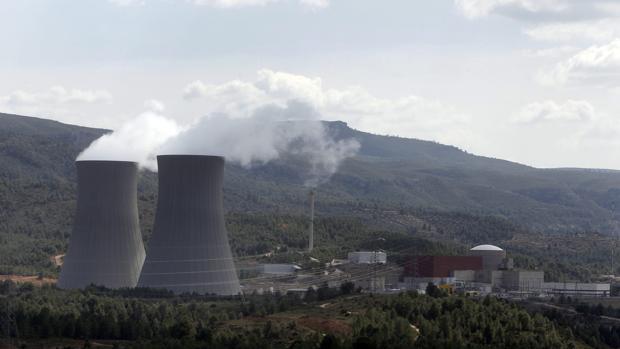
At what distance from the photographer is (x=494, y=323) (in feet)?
193

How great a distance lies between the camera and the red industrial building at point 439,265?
87.1 metres

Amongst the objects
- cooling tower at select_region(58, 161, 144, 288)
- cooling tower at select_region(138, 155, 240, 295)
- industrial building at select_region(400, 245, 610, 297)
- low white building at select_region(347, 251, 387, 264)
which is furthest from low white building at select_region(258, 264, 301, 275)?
cooling tower at select_region(138, 155, 240, 295)

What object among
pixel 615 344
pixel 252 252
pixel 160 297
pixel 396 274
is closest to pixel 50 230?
pixel 252 252

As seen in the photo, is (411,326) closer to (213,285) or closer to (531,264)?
(213,285)

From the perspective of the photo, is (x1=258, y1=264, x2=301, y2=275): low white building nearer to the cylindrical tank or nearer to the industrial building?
the industrial building

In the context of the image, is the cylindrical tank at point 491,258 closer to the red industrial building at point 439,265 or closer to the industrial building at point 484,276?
the industrial building at point 484,276

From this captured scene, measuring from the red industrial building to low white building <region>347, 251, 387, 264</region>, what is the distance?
10.8 ft

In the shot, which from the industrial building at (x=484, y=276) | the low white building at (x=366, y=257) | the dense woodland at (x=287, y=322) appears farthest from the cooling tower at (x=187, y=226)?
the low white building at (x=366, y=257)

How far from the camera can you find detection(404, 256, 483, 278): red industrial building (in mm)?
87125

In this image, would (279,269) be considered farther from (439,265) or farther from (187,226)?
(187,226)

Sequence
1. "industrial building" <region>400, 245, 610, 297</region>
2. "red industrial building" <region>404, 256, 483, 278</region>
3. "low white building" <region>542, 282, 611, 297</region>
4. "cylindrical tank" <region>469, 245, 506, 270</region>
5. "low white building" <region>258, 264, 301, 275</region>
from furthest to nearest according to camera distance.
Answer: "low white building" <region>258, 264, 301, 275</region> < "cylindrical tank" <region>469, 245, 506, 270</region> < "low white building" <region>542, 282, 611, 297</region> < "red industrial building" <region>404, 256, 483, 278</region> < "industrial building" <region>400, 245, 610, 297</region>

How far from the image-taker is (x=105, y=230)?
66812mm

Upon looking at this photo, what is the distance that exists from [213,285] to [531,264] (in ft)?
137

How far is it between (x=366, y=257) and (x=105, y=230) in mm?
31188
